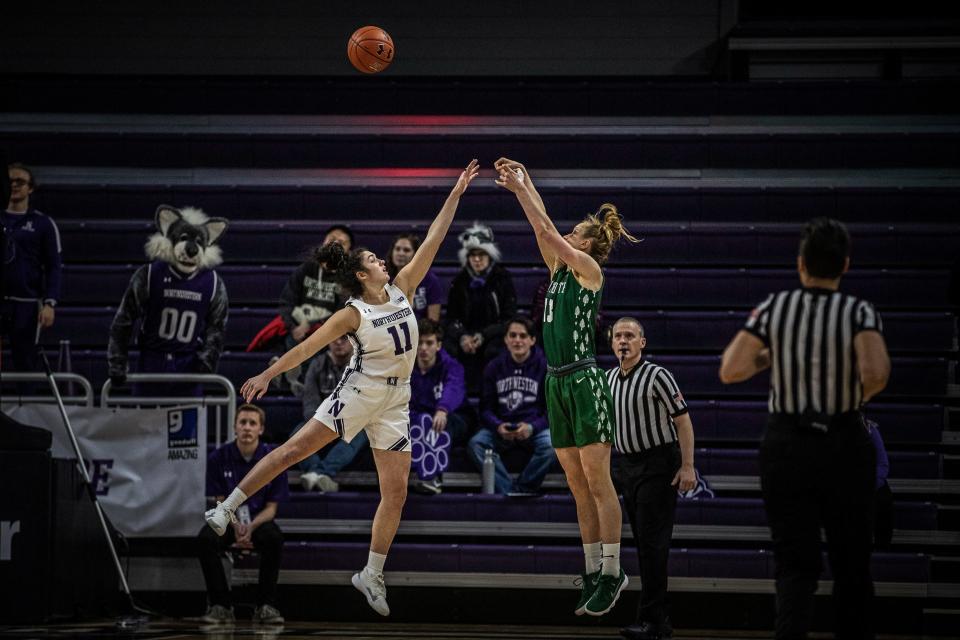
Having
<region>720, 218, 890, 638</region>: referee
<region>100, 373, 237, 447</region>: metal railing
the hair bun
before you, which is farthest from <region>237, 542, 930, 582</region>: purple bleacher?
<region>720, 218, 890, 638</region>: referee

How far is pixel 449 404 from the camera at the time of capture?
8328mm

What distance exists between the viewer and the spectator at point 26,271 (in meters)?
8.78

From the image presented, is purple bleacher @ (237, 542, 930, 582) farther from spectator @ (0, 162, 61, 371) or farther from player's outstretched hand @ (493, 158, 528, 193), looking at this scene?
player's outstretched hand @ (493, 158, 528, 193)

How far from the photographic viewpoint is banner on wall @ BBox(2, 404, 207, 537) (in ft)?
25.5

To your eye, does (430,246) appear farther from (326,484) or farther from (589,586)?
(326,484)

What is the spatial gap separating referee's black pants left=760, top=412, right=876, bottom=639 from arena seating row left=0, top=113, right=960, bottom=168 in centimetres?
737

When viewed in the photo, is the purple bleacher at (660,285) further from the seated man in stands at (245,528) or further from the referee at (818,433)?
the referee at (818,433)

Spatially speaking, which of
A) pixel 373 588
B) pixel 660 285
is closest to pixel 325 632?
pixel 373 588

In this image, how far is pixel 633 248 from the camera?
10.4 m

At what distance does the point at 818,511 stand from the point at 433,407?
4571mm

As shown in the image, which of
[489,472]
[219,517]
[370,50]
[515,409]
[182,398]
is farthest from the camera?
[515,409]

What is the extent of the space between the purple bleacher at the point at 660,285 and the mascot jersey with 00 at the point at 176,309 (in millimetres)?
1783

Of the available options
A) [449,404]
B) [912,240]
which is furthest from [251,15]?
[912,240]

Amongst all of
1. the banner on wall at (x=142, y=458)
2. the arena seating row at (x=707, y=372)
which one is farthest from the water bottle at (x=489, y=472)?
the banner on wall at (x=142, y=458)
